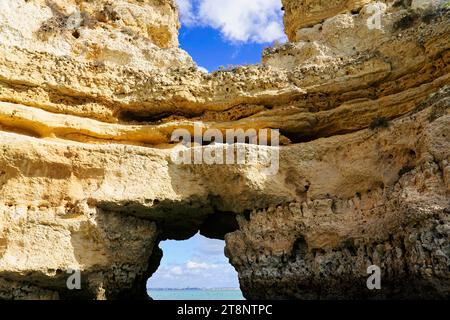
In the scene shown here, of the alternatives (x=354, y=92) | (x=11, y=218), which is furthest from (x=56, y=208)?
(x=354, y=92)

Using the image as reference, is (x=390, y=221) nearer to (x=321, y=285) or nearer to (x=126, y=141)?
(x=321, y=285)

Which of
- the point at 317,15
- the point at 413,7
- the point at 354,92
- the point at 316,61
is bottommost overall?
the point at 354,92

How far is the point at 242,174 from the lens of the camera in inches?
377

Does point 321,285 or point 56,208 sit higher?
point 56,208

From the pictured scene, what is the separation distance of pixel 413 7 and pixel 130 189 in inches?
406

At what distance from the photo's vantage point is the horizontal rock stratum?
27.0 ft

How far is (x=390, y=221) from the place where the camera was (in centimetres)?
799

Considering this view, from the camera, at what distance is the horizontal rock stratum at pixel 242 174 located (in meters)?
8.22

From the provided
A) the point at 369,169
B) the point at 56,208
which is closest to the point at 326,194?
the point at 369,169

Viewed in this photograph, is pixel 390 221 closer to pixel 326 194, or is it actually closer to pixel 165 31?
pixel 326 194
